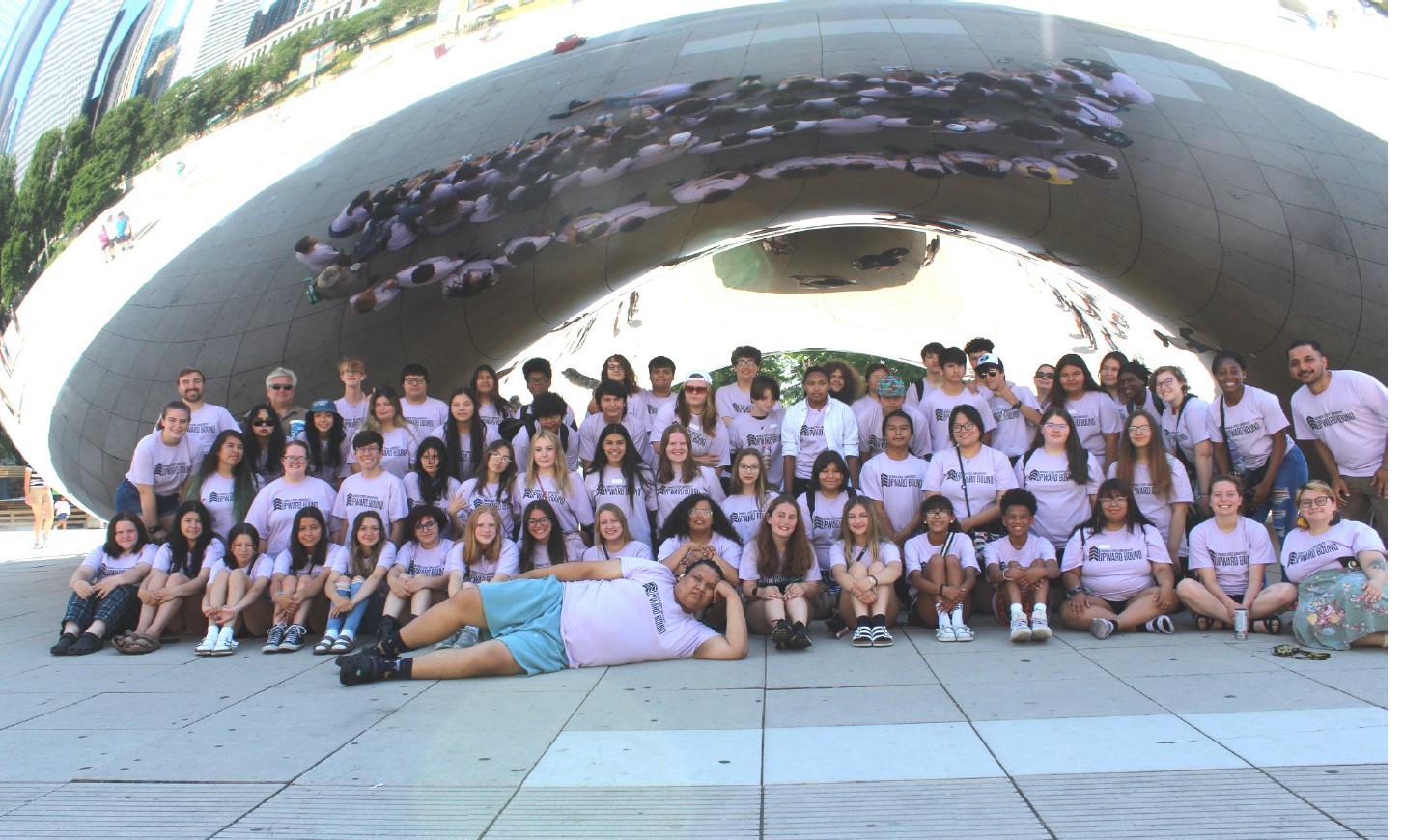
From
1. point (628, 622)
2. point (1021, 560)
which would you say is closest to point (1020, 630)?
point (1021, 560)

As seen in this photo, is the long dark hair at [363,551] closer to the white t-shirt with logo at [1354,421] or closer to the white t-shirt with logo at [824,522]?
the white t-shirt with logo at [824,522]

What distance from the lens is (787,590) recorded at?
5.71m

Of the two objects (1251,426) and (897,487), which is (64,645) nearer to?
(897,487)

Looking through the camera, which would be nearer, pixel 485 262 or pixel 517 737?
pixel 517 737

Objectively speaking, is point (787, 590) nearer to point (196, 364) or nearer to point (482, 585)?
point (482, 585)

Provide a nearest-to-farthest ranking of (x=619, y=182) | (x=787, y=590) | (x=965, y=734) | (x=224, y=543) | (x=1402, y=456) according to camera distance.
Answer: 1. (x=1402, y=456)
2. (x=965, y=734)
3. (x=787, y=590)
4. (x=224, y=543)
5. (x=619, y=182)

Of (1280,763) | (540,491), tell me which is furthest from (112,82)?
(1280,763)

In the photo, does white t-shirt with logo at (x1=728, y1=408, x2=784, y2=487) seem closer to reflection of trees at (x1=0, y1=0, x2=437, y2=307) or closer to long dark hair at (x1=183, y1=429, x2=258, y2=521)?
long dark hair at (x1=183, y1=429, x2=258, y2=521)

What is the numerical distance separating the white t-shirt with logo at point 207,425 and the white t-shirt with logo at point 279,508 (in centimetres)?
74

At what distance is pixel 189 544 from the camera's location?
20.7ft

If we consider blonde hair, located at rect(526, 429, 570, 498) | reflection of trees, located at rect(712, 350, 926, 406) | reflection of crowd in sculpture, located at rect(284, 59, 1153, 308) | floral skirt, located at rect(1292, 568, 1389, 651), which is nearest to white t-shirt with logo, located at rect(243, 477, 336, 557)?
blonde hair, located at rect(526, 429, 570, 498)

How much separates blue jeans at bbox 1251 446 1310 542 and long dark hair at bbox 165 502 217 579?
20.7 feet

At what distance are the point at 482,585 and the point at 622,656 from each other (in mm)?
751

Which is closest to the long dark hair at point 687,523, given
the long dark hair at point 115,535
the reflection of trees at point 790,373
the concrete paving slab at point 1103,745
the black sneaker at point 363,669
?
the black sneaker at point 363,669
